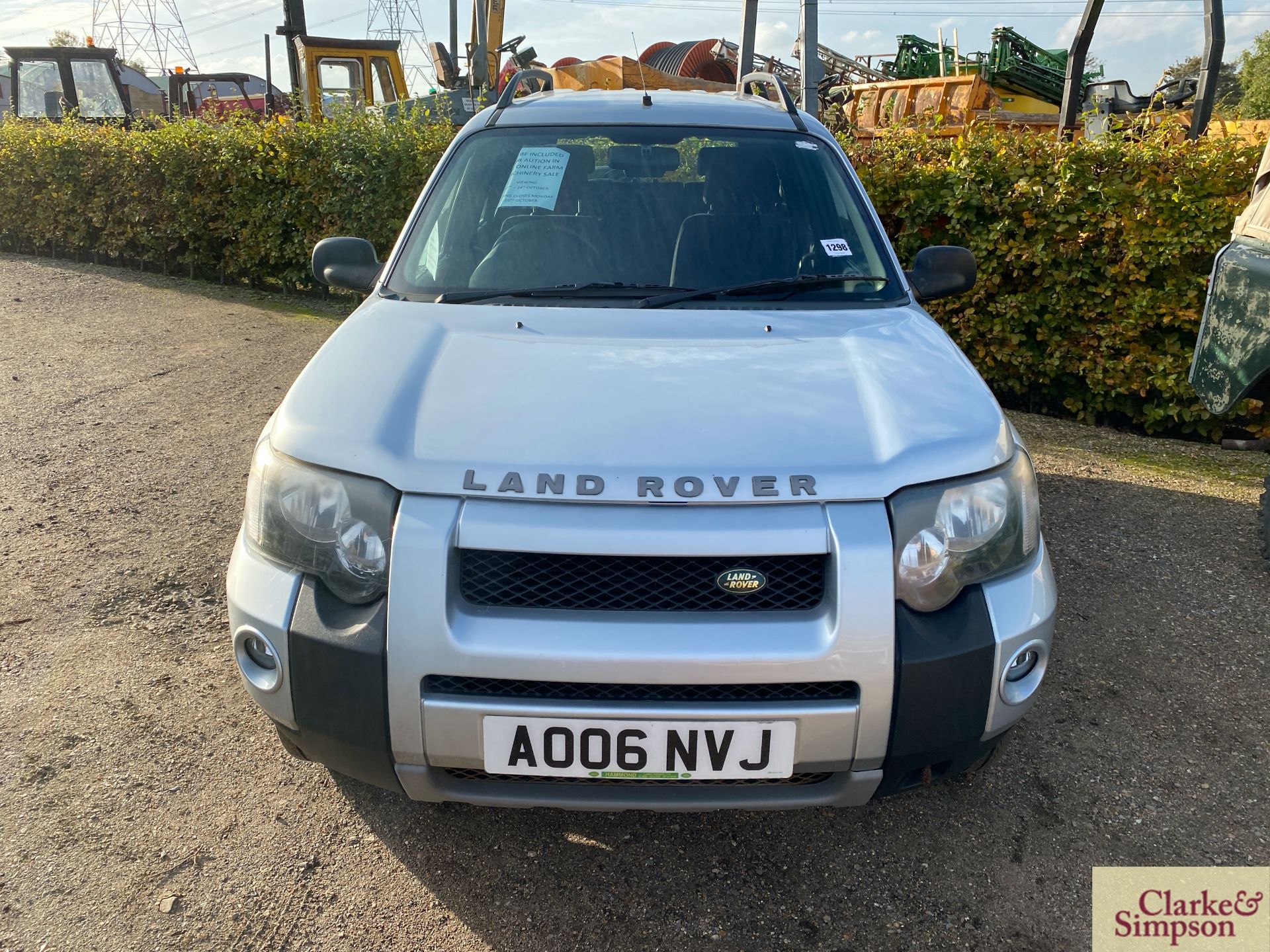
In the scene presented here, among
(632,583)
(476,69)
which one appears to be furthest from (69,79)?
(632,583)

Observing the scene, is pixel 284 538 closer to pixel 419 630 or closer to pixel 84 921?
pixel 419 630

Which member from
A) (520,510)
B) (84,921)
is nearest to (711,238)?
(520,510)

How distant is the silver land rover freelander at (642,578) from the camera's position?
1829mm

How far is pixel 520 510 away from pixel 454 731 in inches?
18.0

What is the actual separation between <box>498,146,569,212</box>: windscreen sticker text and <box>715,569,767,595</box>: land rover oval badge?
1.66 metres

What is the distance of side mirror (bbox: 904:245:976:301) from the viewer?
10.4 feet

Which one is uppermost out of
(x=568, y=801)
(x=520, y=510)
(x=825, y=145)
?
(x=825, y=145)

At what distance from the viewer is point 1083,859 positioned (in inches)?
91.7

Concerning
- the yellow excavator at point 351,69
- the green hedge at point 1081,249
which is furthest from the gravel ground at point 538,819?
the yellow excavator at point 351,69

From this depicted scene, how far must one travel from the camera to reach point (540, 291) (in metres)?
2.75

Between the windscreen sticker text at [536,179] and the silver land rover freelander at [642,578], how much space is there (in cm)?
97

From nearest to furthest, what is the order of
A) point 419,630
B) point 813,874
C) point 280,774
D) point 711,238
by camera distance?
point 419,630 → point 813,874 → point 280,774 → point 711,238

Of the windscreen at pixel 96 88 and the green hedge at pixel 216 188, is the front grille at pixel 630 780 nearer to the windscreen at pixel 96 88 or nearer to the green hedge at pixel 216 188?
the green hedge at pixel 216 188

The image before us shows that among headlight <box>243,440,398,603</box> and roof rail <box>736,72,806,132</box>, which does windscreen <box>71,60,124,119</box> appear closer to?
roof rail <box>736,72,806,132</box>
